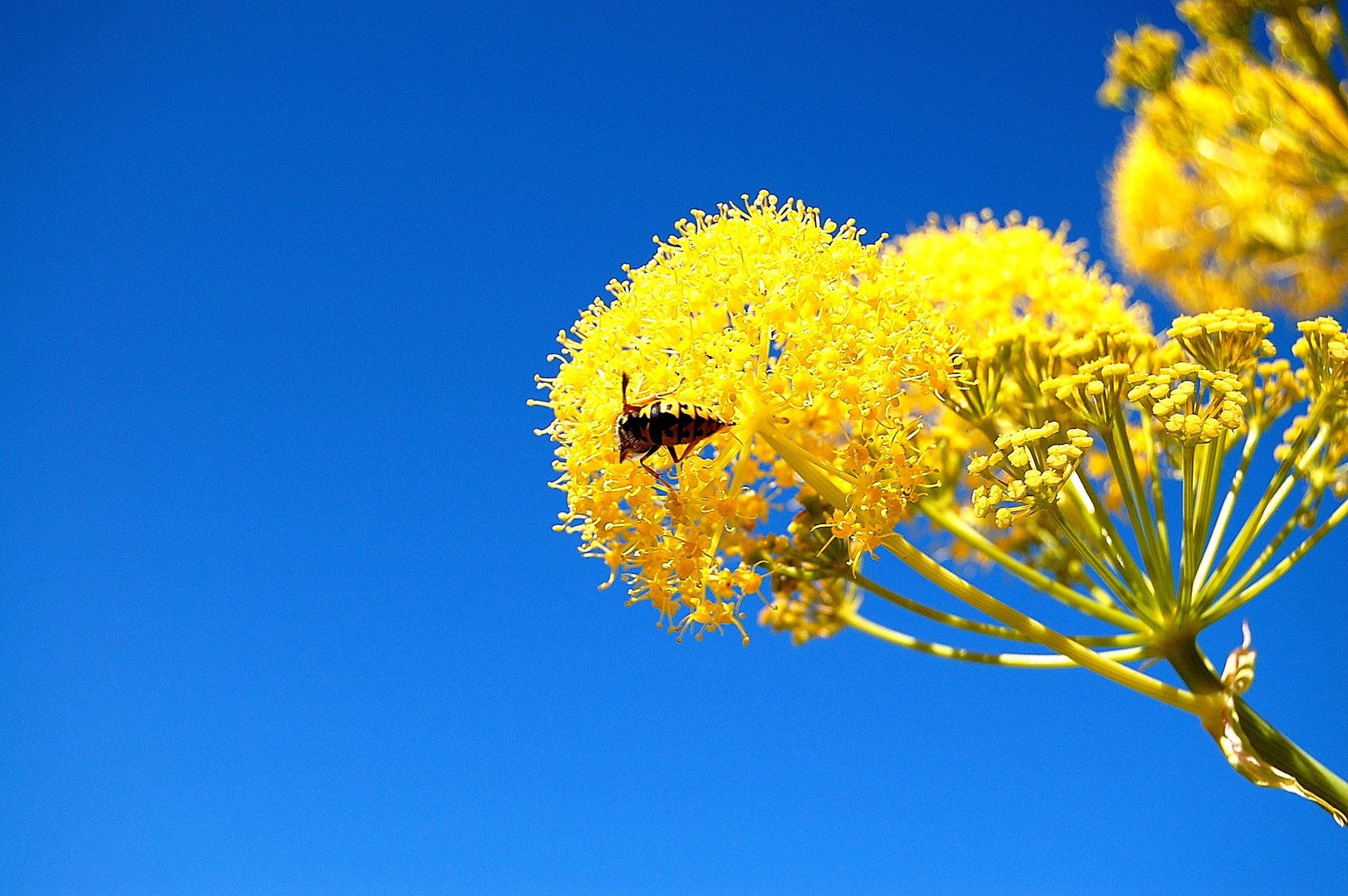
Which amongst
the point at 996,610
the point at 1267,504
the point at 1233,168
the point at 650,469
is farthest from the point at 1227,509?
the point at 1233,168

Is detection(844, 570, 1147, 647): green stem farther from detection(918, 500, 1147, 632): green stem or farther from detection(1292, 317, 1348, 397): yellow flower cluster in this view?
detection(1292, 317, 1348, 397): yellow flower cluster

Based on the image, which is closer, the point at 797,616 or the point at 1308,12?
the point at 797,616

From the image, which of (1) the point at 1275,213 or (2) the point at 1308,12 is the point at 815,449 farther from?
(1) the point at 1275,213

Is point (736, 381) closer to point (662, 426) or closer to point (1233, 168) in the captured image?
point (662, 426)

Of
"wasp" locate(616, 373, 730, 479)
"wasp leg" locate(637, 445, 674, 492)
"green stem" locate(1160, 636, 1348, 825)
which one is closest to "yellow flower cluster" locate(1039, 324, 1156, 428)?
"green stem" locate(1160, 636, 1348, 825)

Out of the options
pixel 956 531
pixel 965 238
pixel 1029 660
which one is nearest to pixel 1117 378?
pixel 956 531

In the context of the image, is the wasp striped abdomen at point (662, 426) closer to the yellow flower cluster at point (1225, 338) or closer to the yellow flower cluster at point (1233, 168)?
the yellow flower cluster at point (1225, 338)
